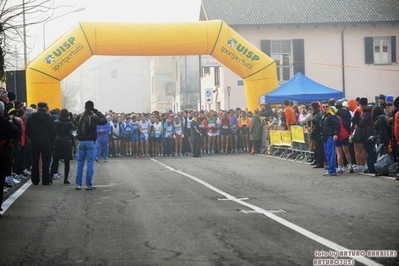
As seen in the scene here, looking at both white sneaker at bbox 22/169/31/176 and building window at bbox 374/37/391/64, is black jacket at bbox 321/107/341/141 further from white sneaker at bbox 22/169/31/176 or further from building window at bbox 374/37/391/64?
building window at bbox 374/37/391/64

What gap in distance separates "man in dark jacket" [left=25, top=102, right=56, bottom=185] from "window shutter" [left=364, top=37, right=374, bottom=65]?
3148 centimetres

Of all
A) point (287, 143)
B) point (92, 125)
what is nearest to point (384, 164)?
point (92, 125)

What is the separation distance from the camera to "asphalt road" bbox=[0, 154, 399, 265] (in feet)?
26.7

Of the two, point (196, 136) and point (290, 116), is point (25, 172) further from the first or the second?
point (196, 136)

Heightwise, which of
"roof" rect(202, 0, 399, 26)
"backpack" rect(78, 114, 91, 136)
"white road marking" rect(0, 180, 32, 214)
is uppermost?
"roof" rect(202, 0, 399, 26)

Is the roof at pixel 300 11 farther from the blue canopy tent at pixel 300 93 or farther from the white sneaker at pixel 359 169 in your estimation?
the white sneaker at pixel 359 169

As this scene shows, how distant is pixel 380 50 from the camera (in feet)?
154

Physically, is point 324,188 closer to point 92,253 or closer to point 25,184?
point 25,184

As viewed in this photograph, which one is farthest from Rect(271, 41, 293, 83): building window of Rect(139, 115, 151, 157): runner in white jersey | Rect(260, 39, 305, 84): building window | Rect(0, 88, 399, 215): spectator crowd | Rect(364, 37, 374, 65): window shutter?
Rect(139, 115, 151, 157): runner in white jersey

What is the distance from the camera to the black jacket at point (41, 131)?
18.2m

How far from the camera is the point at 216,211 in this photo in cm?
1202

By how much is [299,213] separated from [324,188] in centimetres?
453

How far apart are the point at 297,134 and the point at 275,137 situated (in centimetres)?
391

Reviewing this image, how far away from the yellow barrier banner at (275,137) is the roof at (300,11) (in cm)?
1601
